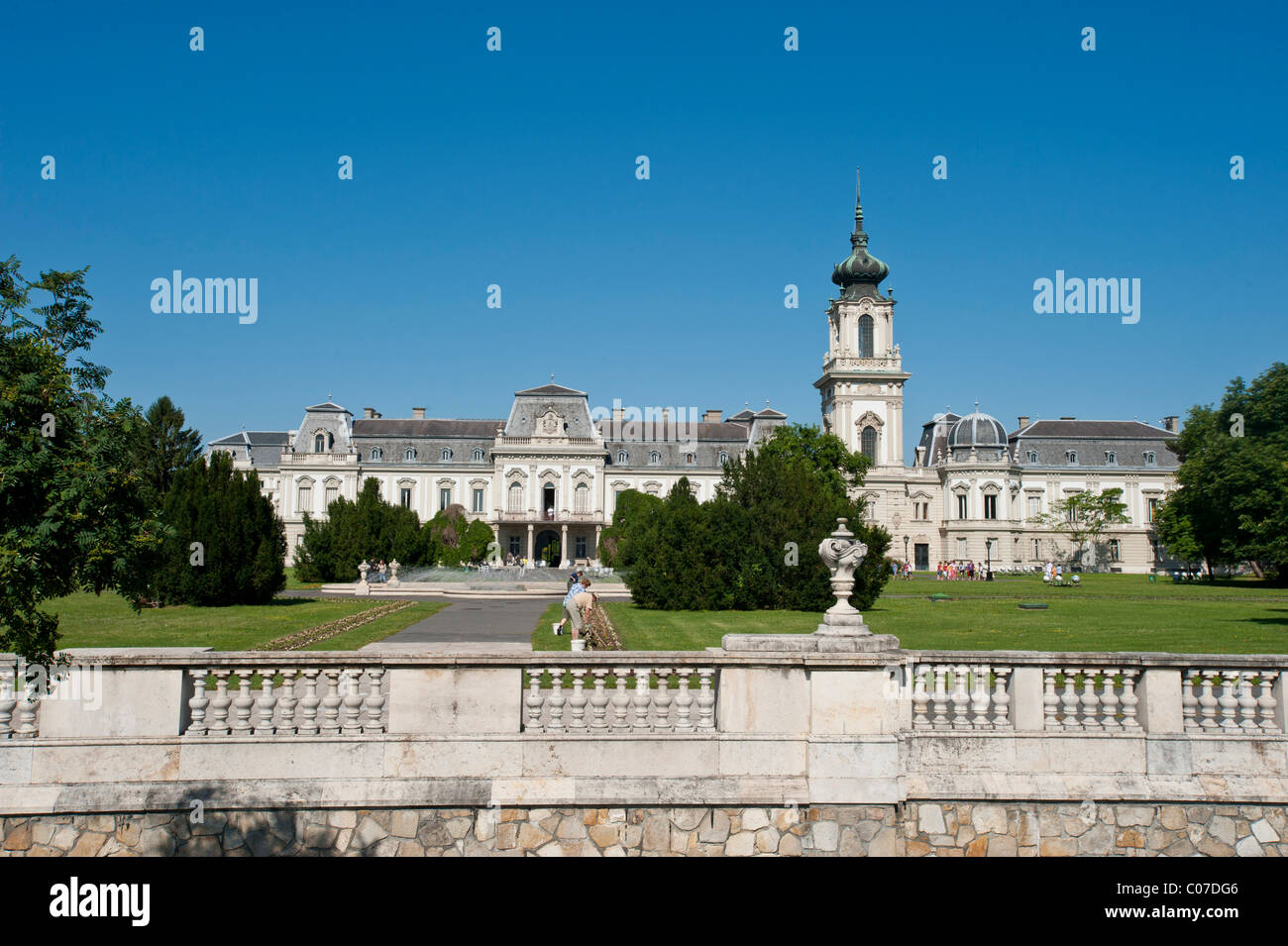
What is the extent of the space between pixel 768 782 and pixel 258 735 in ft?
13.9

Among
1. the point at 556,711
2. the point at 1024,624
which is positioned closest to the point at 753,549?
the point at 1024,624

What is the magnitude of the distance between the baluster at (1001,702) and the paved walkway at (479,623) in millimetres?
8645

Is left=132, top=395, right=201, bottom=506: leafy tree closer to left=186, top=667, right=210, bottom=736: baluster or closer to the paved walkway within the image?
the paved walkway

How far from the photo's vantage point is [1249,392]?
5450cm

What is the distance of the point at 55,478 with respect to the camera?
21.8 feet

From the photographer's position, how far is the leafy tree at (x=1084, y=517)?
81.6 m

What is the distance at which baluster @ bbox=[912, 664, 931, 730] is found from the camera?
8.52 metres

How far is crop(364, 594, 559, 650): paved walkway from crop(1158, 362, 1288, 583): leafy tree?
111ft

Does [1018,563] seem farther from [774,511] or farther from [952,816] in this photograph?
[952,816]

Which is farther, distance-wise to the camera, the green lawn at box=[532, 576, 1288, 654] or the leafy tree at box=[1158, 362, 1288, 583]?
the leafy tree at box=[1158, 362, 1288, 583]

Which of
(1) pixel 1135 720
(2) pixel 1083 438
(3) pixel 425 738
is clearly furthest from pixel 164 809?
(2) pixel 1083 438

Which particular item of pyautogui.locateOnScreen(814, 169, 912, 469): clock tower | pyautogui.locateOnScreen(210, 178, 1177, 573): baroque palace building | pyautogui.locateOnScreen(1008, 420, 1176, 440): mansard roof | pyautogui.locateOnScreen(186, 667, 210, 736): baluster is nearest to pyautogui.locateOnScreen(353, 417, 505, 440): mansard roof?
pyautogui.locateOnScreen(210, 178, 1177, 573): baroque palace building

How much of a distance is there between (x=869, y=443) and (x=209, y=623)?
216ft

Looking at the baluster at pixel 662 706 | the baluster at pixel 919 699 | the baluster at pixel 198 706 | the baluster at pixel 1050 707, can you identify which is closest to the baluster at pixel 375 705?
the baluster at pixel 198 706
